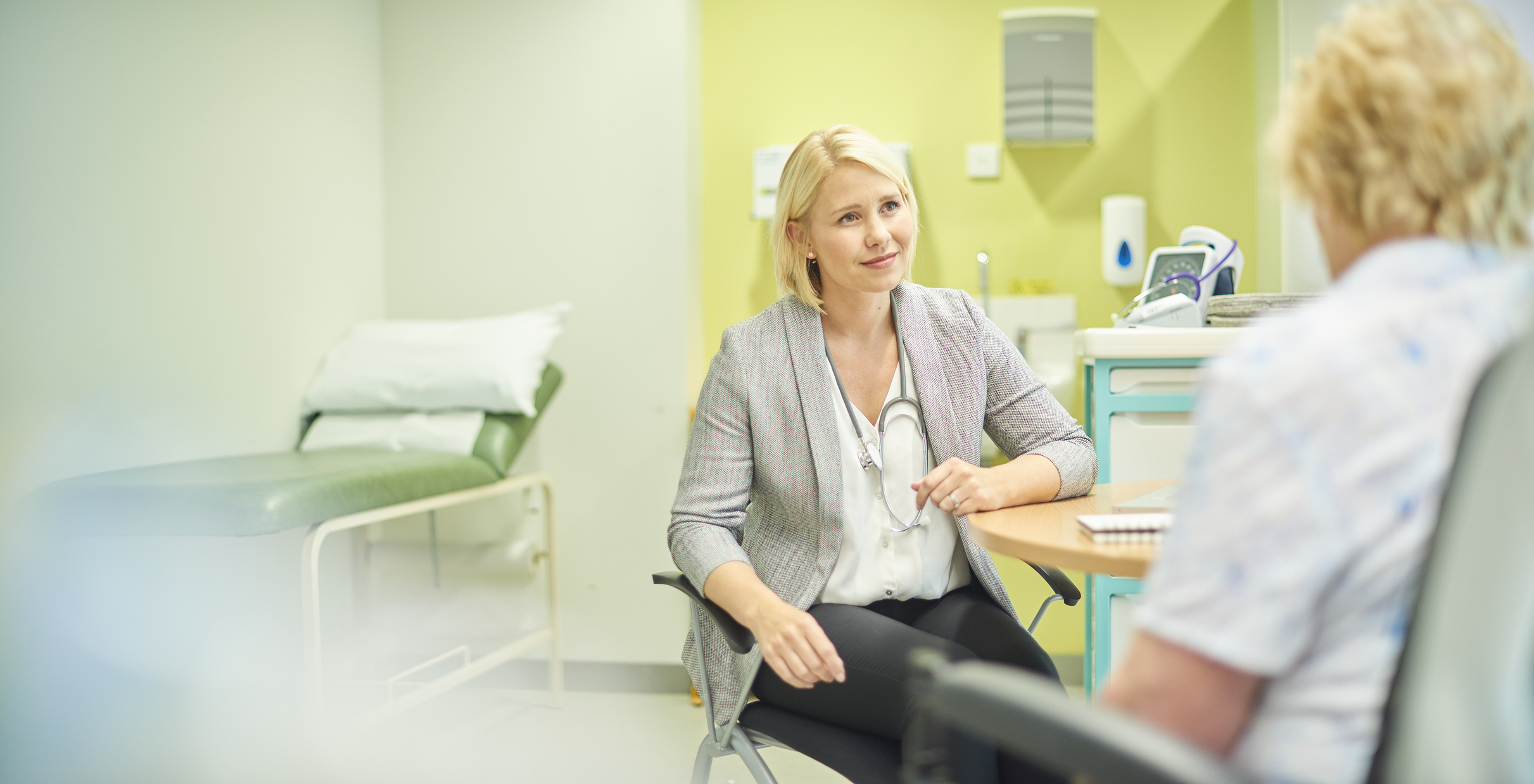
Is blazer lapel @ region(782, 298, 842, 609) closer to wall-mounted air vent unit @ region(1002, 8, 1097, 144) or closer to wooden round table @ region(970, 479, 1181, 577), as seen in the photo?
wooden round table @ region(970, 479, 1181, 577)

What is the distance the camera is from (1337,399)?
1.74ft

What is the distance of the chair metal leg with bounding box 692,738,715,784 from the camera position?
50.9 inches

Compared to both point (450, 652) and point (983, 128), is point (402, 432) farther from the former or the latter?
point (983, 128)

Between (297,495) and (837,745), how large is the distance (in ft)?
3.56

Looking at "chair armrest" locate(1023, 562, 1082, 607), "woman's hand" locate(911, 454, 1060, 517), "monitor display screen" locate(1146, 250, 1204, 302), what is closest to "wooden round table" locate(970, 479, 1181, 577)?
"woman's hand" locate(911, 454, 1060, 517)

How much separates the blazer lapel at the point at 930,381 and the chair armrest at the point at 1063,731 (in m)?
0.81

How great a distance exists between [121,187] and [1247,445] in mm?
2190

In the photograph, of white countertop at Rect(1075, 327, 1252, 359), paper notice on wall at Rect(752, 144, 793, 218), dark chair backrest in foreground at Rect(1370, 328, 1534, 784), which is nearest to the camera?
dark chair backrest in foreground at Rect(1370, 328, 1534, 784)

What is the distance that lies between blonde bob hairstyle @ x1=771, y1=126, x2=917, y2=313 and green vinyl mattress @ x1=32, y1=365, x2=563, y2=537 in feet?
3.07

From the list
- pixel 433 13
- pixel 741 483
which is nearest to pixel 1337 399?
pixel 741 483

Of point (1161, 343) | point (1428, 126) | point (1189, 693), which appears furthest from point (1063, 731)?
point (1161, 343)

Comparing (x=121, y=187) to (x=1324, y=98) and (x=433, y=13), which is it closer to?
(x=433, y=13)

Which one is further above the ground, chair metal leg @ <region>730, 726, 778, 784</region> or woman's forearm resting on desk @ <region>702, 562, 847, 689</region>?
woman's forearm resting on desk @ <region>702, 562, 847, 689</region>

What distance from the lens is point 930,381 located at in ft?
4.70
